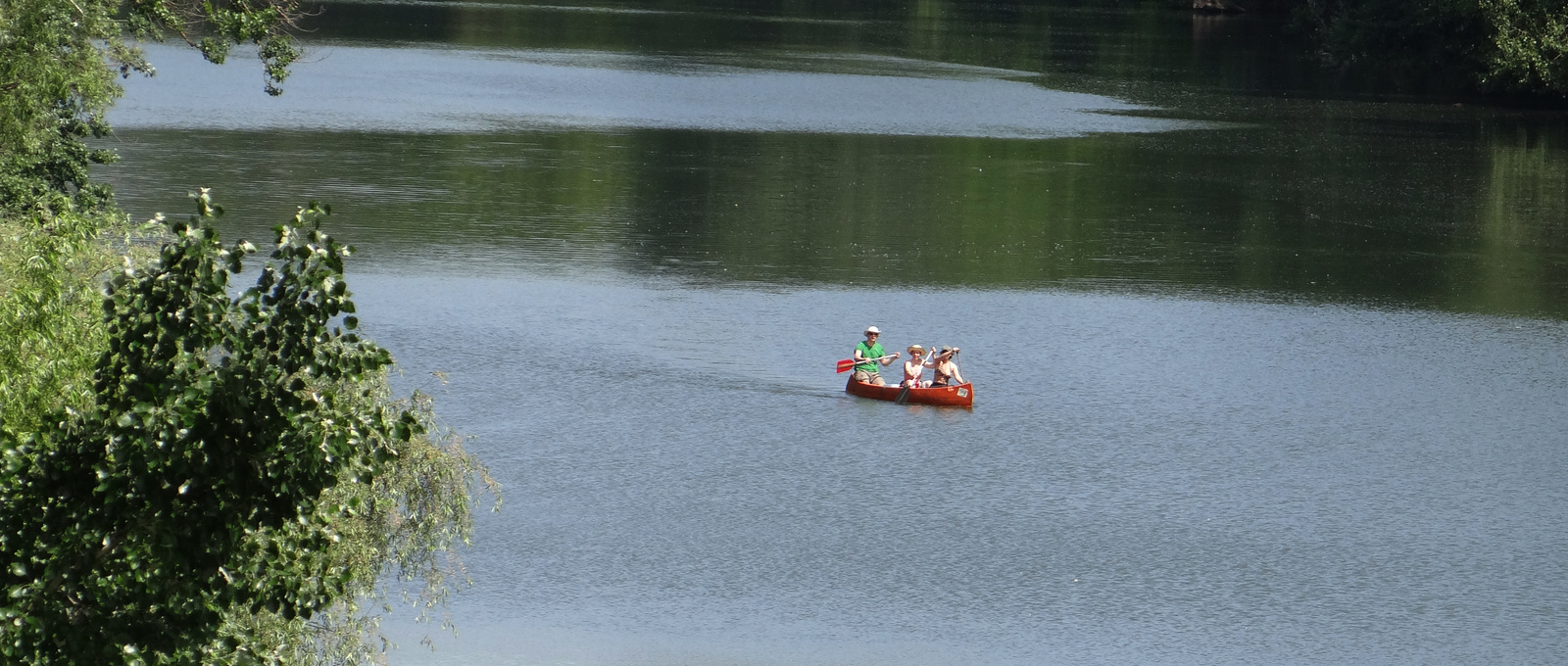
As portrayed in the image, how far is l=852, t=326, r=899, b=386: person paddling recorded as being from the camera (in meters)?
26.4

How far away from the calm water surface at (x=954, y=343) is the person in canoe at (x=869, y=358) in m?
0.47

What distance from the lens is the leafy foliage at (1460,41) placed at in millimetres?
64250

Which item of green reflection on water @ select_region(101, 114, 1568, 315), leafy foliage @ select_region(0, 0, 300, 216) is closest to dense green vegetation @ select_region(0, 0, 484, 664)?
leafy foliage @ select_region(0, 0, 300, 216)

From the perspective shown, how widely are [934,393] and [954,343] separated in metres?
3.49

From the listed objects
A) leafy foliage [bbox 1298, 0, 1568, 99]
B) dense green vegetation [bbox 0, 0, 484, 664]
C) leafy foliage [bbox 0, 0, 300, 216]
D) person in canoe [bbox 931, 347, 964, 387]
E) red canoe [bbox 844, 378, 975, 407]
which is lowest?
red canoe [bbox 844, 378, 975, 407]

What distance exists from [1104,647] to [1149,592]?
1628mm

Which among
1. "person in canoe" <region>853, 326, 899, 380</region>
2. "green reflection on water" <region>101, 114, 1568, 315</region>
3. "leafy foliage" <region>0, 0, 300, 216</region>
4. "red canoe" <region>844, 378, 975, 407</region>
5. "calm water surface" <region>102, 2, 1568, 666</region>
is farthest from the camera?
"green reflection on water" <region>101, 114, 1568, 315</region>

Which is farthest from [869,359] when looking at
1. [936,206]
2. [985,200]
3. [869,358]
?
[985,200]

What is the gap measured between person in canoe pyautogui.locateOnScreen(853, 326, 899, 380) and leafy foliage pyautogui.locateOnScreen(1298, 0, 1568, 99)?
1781 inches

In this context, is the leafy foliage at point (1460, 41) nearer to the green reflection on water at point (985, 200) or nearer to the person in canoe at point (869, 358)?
the green reflection on water at point (985, 200)

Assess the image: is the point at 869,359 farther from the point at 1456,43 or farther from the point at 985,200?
the point at 1456,43

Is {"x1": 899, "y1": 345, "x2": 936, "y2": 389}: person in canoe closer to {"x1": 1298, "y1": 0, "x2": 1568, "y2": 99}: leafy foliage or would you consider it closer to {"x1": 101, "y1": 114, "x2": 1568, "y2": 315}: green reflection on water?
{"x1": 101, "y1": 114, "x2": 1568, "y2": 315}: green reflection on water

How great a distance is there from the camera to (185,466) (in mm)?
6965

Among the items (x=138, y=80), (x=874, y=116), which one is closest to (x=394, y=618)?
(x=874, y=116)
